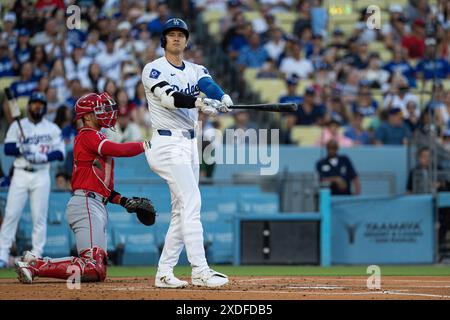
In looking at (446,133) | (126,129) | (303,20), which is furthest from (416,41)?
(126,129)

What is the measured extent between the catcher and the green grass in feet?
6.18

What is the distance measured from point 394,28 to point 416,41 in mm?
703

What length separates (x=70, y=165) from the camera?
15422 mm

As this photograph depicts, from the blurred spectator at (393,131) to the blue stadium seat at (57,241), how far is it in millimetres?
5807

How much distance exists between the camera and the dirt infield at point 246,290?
811 cm

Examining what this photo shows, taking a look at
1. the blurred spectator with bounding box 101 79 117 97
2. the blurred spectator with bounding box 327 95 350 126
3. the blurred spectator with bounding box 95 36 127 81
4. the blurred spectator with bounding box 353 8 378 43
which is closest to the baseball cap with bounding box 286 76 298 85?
the blurred spectator with bounding box 327 95 350 126

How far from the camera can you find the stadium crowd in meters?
16.9

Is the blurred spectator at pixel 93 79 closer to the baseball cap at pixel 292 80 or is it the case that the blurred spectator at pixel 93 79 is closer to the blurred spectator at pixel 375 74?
the baseball cap at pixel 292 80

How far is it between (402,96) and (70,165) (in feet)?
20.5

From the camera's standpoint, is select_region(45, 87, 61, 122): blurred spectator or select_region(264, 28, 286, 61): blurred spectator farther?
select_region(264, 28, 286, 61): blurred spectator

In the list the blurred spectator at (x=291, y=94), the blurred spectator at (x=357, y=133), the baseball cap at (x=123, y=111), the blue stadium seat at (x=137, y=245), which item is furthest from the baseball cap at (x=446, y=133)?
the blue stadium seat at (x=137, y=245)

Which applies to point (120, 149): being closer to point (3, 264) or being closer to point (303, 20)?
point (3, 264)

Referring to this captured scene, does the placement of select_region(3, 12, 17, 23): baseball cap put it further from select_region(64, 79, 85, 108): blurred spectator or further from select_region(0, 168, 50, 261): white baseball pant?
select_region(0, 168, 50, 261): white baseball pant
